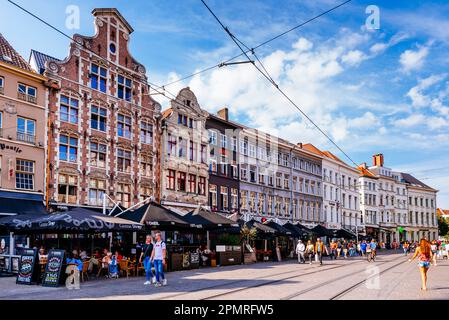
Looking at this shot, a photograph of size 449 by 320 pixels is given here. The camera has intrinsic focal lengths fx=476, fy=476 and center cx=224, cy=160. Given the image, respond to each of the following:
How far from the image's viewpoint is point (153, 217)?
71.2 feet

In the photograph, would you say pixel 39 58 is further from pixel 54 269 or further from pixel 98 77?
pixel 54 269

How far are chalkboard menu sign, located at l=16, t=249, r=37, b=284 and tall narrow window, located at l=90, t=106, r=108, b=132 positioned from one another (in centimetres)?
1488

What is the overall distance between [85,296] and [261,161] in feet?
124

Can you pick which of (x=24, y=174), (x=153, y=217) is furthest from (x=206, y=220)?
(x=24, y=174)

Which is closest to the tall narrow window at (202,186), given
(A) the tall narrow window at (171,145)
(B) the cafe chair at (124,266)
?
(A) the tall narrow window at (171,145)

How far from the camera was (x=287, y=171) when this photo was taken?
5459 cm

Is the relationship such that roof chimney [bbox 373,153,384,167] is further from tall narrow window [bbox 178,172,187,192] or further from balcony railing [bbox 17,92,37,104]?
balcony railing [bbox 17,92,37,104]

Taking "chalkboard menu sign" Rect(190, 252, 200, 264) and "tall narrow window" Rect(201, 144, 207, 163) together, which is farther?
"tall narrow window" Rect(201, 144, 207, 163)

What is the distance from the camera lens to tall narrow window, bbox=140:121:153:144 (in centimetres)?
3475

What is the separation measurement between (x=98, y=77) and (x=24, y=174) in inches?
335

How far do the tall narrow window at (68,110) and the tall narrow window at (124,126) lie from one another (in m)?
3.65

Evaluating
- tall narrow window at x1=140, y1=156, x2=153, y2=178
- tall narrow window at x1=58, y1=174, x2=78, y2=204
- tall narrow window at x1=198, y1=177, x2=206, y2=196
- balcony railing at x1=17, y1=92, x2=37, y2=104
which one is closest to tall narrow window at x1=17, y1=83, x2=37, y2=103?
balcony railing at x1=17, y1=92, x2=37, y2=104

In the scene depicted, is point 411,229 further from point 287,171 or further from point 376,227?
point 287,171
